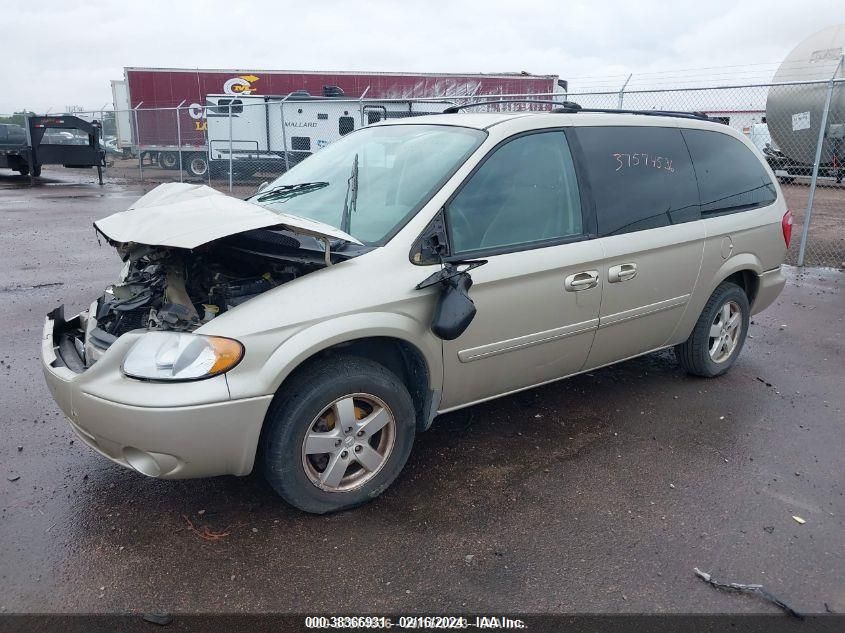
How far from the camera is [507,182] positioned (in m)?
3.55

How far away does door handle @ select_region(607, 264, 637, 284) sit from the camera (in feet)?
12.5

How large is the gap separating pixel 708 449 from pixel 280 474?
8.02ft

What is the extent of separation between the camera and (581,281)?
367cm

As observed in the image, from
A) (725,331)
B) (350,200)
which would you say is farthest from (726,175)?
(350,200)

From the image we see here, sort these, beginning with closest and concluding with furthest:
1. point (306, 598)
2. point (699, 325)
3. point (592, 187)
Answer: point (306, 598), point (592, 187), point (699, 325)

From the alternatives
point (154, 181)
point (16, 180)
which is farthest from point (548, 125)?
point (16, 180)

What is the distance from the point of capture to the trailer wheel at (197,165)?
→ 22422 millimetres

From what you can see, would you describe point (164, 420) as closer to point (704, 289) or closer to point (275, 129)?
point (704, 289)

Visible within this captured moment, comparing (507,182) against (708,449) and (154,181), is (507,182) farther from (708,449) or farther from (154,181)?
(154,181)

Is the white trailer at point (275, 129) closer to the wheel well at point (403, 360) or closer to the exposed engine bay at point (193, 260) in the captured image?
the exposed engine bay at point (193, 260)

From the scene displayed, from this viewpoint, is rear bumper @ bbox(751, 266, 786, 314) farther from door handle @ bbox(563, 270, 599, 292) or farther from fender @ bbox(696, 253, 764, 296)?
door handle @ bbox(563, 270, 599, 292)

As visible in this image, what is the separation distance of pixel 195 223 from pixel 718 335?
3.63 m

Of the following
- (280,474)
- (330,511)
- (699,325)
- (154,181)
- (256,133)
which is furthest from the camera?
(154,181)


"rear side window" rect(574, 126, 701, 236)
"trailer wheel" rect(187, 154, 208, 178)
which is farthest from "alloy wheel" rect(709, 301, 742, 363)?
"trailer wheel" rect(187, 154, 208, 178)
